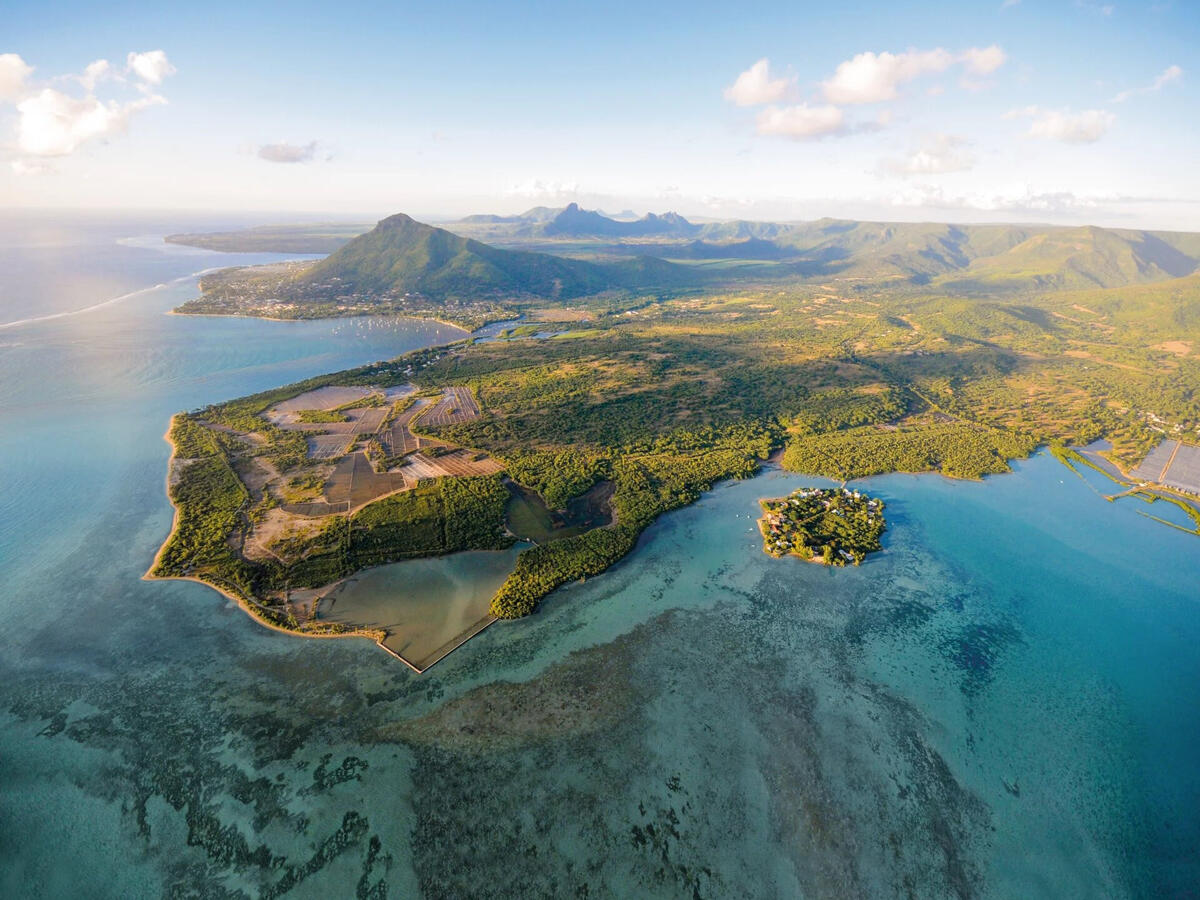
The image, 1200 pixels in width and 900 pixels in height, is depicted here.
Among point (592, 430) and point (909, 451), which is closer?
point (909, 451)


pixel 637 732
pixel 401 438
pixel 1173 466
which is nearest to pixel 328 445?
pixel 401 438

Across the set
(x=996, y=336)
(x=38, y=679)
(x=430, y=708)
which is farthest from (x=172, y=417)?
(x=996, y=336)

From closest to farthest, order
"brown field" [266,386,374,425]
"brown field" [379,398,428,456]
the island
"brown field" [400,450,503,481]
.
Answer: the island → "brown field" [400,450,503,481] → "brown field" [379,398,428,456] → "brown field" [266,386,374,425]

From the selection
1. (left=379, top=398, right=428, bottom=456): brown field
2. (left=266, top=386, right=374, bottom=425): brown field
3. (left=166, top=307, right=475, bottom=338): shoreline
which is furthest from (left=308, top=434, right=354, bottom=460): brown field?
(left=166, top=307, right=475, bottom=338): shoreline

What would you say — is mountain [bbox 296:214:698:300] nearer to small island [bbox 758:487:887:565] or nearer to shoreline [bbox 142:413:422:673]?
shoreline [bbox 142:413:422:673]

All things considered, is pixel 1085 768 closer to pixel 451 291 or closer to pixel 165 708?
pixel 165 708

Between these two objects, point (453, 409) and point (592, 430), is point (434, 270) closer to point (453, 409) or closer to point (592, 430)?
point (453, 409)
